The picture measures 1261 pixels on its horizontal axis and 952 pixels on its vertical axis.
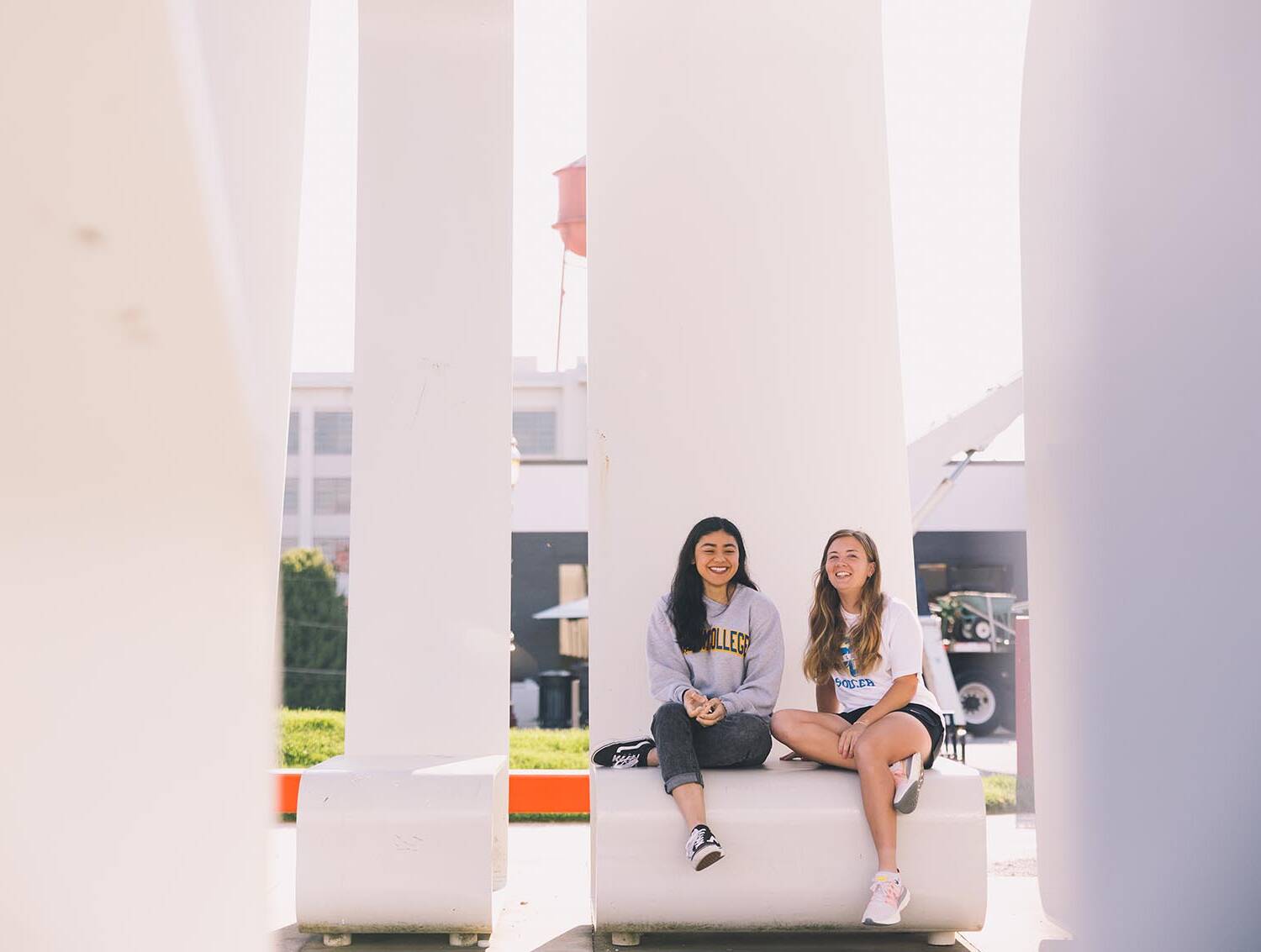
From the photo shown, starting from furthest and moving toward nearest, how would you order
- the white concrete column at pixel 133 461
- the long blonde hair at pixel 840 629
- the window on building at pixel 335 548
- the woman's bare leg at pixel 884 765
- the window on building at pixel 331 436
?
the window on building at pixel 331 436 < the window on building at pixel 335 548 < the long blonde hair at pixel 840 629 < the woman's bare leg at pixel 884 765 < the white concrete column at pixel 133 461

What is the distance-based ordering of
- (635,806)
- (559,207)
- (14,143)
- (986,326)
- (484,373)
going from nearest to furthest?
(14,143) < (635,806) < (484,373) < (986,326) < (559,207)

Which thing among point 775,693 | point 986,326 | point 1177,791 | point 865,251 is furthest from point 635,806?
point 986,326

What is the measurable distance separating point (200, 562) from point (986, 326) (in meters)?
6.97

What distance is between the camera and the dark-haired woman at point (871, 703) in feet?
11.5

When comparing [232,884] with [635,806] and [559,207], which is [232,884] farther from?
[559,207]

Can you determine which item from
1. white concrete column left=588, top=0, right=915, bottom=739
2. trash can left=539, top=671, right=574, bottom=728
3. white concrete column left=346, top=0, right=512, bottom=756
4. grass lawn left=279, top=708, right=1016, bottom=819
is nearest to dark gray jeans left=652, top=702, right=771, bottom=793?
white concrete column left=588, top=0, right=915, bottom=739

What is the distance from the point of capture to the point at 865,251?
16.7 ft

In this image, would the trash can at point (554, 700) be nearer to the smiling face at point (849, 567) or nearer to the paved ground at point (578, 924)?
the paved ground at point (578, 924)

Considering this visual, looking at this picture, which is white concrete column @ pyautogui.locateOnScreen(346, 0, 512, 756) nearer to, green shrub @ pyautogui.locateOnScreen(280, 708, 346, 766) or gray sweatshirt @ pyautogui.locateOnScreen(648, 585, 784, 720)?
gray sweatshirt @ pyautogui.locateOnScreen(648, 585, 784, 720)

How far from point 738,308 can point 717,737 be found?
1.91 metres

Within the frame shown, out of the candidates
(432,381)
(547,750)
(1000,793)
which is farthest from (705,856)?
(547,750)

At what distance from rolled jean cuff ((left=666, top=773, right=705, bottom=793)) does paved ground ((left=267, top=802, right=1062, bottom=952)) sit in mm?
466

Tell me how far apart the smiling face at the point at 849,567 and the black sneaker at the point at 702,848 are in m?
0.98

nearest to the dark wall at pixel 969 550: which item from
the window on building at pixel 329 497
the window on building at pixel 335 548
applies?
the window on building at pixel 335 548
